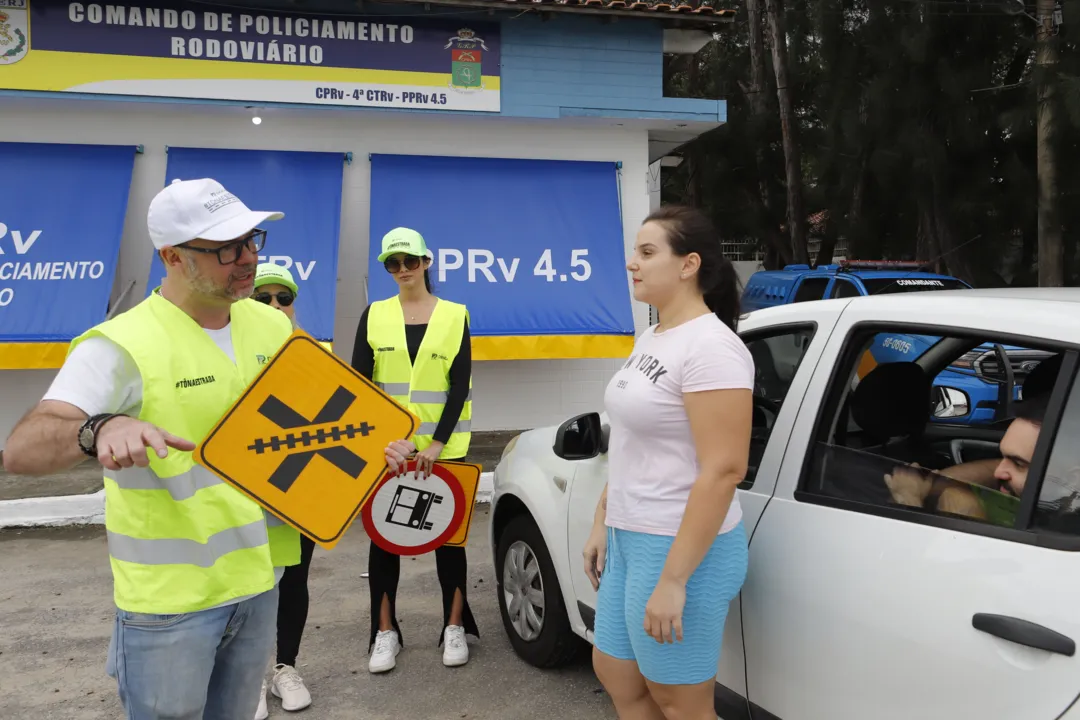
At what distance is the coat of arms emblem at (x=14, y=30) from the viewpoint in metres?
7.70

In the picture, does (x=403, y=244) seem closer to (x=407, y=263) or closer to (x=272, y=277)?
(x=407, y=263)

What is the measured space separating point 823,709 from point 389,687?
209 centimetres

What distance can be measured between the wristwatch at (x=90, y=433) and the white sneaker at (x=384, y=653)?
2.41 metres

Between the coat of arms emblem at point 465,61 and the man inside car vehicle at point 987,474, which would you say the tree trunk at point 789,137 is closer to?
the coat of arms emblem at point 465,61

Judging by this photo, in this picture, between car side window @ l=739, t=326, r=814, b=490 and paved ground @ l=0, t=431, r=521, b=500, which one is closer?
car side window @ l=739, t=326, r=814, b=490

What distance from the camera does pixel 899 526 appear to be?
2059 mm

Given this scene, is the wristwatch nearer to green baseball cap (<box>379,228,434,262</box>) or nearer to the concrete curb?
green baseball cap (<box>379,228,434,262</box>)

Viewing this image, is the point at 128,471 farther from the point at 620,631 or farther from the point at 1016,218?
the point at 1016,218

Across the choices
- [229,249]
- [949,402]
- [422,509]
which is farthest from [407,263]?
[949,402]

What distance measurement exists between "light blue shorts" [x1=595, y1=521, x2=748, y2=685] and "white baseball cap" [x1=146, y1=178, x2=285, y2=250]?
1.23 metres

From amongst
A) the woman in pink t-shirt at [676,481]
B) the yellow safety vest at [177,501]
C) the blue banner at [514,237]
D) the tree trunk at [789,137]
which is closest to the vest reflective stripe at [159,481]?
the yellow safety vest at [177,501]

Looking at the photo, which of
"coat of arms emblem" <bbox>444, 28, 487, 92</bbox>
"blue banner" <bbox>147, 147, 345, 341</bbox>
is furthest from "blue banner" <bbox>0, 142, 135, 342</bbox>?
"coat of arms emblem" <bbox>444, 28, 487, 92</bbox>

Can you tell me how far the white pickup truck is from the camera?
1794 mm

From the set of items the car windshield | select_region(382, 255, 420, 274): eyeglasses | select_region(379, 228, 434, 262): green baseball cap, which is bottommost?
select_region(382, 255, 420, 274): eyeglasses
